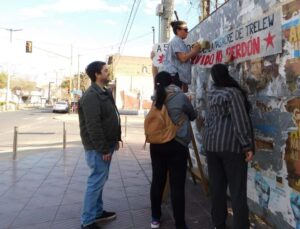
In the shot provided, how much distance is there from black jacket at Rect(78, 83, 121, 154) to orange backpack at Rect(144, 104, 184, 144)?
460 millimetres

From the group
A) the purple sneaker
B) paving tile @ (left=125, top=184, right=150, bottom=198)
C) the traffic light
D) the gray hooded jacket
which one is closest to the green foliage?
the traffic light

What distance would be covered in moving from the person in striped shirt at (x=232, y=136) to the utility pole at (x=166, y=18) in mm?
6011

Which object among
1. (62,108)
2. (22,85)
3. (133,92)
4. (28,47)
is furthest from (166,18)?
(22,85)

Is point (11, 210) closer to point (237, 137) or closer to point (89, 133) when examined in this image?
point (89, 133)

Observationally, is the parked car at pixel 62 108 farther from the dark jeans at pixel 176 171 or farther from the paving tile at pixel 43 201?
the dark jeans at pixel 176 171

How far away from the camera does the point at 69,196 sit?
6598 millimetres

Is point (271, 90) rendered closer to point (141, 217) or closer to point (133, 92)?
point (141, 217)

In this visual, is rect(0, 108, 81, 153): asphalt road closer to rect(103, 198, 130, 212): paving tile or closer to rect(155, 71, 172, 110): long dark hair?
rect(103, 198, 130, 212): paving tile

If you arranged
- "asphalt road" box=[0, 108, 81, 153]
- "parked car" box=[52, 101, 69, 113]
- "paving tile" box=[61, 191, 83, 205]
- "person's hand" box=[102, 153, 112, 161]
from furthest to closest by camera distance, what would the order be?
"parked car" box=[52, 101, 69, 113] → "asphalt road" box=[0, 108, 81, 153] → "paving tile" box=[61, 191, 83, 205] → "person's hand" box=[102, 153, 112, 161]

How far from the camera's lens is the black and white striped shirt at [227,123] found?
3.97 metres

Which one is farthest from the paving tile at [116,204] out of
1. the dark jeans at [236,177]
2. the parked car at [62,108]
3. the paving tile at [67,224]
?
the parked car at [62,108]

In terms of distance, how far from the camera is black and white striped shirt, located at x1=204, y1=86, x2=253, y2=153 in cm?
397

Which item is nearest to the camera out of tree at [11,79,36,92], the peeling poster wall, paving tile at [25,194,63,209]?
the peeling poster wall

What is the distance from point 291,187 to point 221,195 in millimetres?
807
